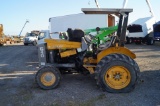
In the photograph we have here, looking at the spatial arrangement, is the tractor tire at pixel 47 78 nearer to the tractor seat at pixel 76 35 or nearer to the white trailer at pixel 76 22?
the tractor seat at pixel 76 35

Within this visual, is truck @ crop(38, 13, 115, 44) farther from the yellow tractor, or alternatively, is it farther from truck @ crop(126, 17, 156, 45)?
the yellow tractor

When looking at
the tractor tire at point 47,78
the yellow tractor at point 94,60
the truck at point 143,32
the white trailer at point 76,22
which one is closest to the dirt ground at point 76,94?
the tractor tire at point 47,78

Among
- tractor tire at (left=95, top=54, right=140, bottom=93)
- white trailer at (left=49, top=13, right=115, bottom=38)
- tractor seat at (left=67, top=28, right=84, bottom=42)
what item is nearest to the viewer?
tractor tire at (left=95, top=54, right=140, bottom=93)

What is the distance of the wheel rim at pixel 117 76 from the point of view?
707cm

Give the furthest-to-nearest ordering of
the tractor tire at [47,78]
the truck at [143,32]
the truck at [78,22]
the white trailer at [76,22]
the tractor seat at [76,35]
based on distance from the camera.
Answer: the truck at [143,32] < the white trailer at [76,22] < the truck at [78,22] < the tractor seat at [76,35] < the tractor tire at [47,78]

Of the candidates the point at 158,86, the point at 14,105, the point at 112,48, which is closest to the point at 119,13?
the point at 112,48

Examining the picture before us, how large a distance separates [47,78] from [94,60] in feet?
5.09

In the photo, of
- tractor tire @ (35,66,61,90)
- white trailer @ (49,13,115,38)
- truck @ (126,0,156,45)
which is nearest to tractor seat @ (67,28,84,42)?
tractor tire @ (35,66,61,90)

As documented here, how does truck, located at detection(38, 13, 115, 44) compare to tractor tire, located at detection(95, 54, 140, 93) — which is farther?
truck, located at detection(38, 13, 115, 44)

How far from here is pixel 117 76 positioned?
7094 millimetres

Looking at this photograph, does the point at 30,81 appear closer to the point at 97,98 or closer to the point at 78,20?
the point at 97,98

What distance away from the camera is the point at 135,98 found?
646cm

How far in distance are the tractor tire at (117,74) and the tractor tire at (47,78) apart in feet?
4.23

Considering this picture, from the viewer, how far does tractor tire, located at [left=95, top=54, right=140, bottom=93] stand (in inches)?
276
